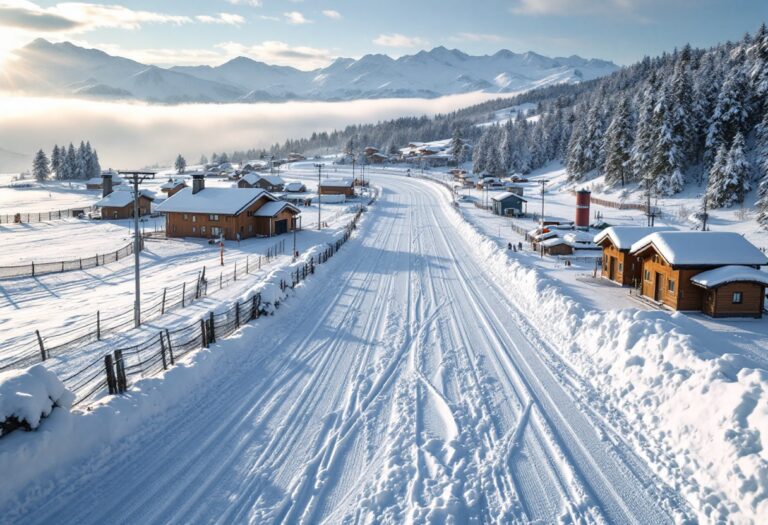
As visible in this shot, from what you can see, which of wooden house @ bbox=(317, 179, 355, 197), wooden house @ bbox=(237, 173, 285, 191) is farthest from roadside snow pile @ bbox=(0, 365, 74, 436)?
wooden house @ bbox=(237, 173, 285, 191)

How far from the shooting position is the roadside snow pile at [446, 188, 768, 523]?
910 cm

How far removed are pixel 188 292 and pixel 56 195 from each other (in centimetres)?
9965

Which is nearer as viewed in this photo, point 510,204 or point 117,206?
point 117,206

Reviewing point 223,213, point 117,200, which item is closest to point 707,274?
point 223,213

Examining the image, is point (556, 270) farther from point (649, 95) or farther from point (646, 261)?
point (649, 95)

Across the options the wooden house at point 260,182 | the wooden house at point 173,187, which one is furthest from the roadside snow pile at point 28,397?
the wooden house at point 173,187

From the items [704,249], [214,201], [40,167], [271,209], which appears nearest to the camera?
[704,249]

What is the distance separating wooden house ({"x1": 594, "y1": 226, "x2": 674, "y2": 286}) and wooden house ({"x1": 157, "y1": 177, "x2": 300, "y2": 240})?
3091 centimetres

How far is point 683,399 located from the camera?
11695 mm

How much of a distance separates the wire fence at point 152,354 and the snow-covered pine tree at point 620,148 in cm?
7440

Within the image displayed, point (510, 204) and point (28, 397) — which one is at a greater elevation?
point (510, 204)

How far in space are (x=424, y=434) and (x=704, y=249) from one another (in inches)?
920

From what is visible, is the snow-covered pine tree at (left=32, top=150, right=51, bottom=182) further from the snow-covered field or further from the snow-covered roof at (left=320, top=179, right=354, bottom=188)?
the snow-covered field

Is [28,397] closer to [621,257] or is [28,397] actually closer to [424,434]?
[424,434]
